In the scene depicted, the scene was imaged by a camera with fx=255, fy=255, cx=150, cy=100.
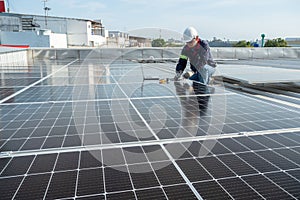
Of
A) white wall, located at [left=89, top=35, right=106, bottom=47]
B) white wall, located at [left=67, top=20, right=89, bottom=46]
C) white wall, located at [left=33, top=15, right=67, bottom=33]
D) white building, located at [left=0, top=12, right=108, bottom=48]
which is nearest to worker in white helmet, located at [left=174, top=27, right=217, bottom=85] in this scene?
white building, located at [left=0, top=12, right=108, bottom=48]

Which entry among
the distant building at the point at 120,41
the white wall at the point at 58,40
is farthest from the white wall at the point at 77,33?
the distant building at the point at 120,41

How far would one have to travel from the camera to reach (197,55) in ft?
31.8

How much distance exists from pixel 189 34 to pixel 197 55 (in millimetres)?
933

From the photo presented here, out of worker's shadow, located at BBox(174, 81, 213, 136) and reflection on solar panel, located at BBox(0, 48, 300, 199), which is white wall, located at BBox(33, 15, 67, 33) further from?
reflection on solar panel, located at BBox(0, 48, 300, 199)

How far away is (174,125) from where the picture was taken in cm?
464

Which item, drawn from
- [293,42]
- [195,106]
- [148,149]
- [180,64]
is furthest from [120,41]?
[148,149]

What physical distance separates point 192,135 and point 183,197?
1.71m

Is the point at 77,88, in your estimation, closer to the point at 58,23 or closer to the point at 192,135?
the point at 192,135

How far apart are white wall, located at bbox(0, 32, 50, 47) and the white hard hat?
29.2 m

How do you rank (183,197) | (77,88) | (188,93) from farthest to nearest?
(77,88) → (188,93) → (183,197)

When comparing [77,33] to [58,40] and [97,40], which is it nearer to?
[58,40]

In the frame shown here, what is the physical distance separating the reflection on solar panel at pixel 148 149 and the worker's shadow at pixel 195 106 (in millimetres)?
25

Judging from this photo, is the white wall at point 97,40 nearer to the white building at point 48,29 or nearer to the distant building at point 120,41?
the white building at point 48,29

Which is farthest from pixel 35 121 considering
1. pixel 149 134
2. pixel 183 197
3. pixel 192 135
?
pixel 183 197
